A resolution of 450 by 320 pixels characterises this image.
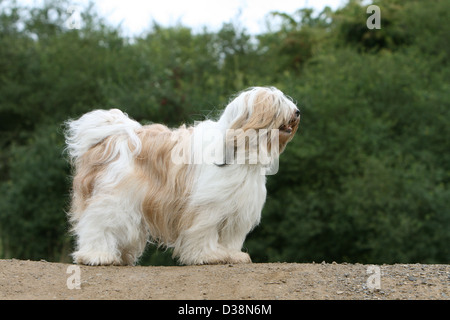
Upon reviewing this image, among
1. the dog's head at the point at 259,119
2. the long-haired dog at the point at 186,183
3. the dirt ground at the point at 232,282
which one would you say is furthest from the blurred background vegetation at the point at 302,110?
the dirt ground at the point at 232,282

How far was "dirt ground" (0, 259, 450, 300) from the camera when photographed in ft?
21.4

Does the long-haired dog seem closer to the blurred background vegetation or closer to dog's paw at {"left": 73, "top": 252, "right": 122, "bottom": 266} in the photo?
dog's paw at {"left": 73, "top": 252, "right": 122, "bottom": 266}

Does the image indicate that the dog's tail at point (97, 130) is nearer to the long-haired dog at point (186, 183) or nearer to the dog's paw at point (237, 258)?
the long-haired dog at point (186, 183)

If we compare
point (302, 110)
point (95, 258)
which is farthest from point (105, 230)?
point (302, 110)

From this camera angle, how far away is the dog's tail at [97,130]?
28.2ft

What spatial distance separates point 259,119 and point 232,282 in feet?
6.38

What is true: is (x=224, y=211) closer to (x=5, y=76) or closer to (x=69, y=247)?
(x=69, y=247)

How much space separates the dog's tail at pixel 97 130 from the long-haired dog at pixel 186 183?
0.02 meters

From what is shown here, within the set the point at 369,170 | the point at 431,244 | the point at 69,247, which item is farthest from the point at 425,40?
the point at 69,247

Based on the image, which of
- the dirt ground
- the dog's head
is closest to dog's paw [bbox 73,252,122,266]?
the dirt ground

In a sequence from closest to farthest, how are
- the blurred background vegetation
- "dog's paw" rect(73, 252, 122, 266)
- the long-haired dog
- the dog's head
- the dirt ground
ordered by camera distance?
the dirt ground → the dog's head → the long-haired dog → "dog's paw" rect(73, 252, 122, 266) → the blurred background vegetation

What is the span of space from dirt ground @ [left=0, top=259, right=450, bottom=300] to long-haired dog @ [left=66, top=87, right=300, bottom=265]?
1.68 feet

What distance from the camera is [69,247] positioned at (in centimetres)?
2255
